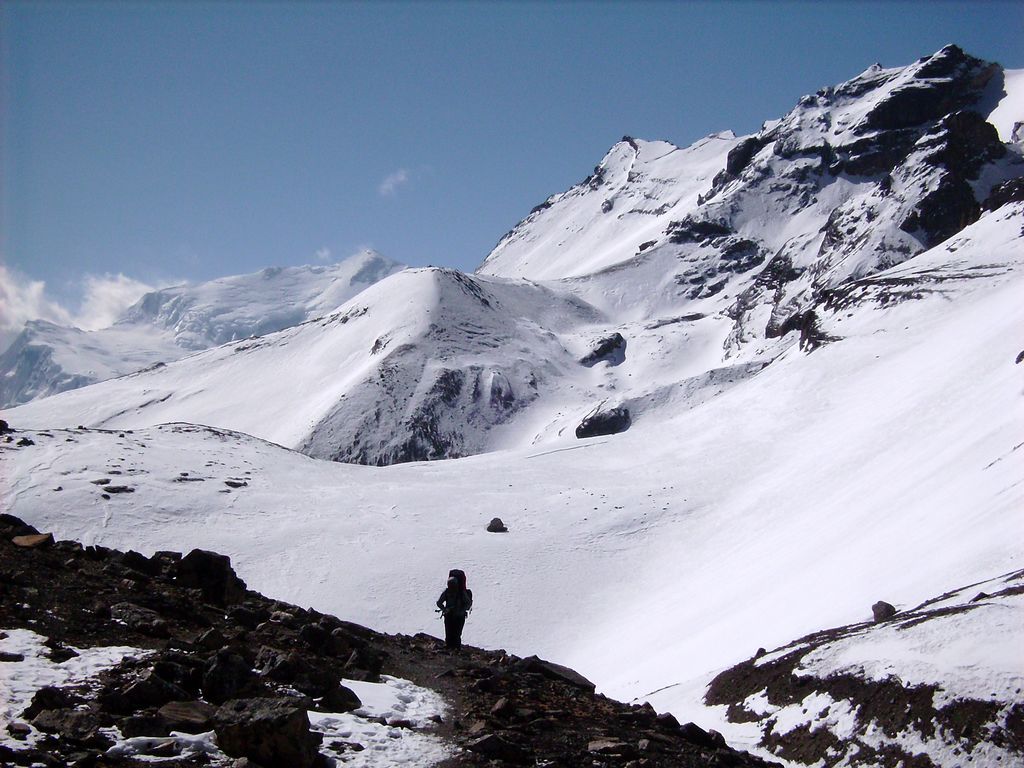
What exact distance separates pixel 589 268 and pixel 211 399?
97.1 meters

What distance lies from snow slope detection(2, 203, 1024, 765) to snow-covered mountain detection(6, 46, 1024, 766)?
177mm

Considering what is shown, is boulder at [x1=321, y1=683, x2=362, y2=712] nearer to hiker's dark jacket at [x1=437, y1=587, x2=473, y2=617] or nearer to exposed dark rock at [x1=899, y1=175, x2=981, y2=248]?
hiker's dark jacket at [x1=437, y1=587, x2=473, y2=617]

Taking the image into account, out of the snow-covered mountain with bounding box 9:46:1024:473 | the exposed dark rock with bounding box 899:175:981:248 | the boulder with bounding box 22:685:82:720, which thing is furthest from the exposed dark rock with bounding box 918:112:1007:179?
the boulder with bounding box 22:685:82:720

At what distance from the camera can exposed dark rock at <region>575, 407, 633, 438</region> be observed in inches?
3617

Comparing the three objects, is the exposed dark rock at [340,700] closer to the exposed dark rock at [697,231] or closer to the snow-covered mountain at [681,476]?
the snow-covered mountain at [681,476]

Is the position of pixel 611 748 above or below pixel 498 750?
below

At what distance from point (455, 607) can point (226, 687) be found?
871 cm

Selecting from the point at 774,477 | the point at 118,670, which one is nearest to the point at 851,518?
the point at 774,477

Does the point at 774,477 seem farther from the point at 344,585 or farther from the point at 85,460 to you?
the point at 85,460

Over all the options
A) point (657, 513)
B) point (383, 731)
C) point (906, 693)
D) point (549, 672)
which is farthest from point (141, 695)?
point (657, 513)

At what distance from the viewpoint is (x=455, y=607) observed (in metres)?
17.5

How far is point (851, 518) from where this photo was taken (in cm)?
3047

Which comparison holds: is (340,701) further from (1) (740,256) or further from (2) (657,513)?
(1) (740,256)

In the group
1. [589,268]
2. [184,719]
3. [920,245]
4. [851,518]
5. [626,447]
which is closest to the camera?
[184,719]
